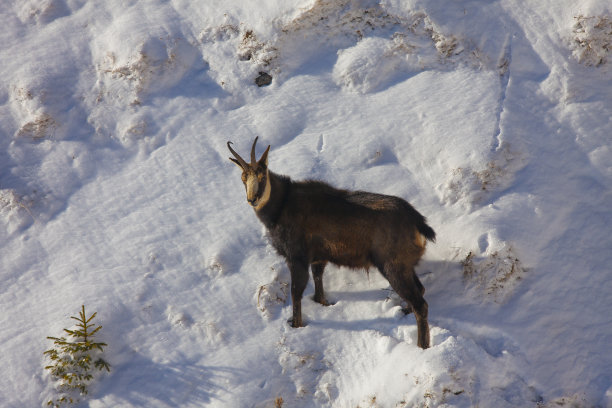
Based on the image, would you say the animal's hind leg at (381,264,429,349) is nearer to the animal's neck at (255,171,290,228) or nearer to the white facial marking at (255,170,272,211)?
the animal's neck at (255,171,290,228)

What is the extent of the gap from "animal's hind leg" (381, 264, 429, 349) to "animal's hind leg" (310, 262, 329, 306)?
1041 mm

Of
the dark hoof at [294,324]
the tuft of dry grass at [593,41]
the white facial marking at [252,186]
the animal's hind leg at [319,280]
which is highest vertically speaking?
the tuft of dry grass at [593,41]

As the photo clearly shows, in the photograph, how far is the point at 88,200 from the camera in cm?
861

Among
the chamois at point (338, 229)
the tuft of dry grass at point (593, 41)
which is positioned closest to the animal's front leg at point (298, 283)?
the chamois at point (338, 229)

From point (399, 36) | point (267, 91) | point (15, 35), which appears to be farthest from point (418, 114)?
point (15, 35)

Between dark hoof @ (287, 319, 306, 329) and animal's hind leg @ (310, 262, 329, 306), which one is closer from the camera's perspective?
dark hoof @ (287, 319, 306, 329)

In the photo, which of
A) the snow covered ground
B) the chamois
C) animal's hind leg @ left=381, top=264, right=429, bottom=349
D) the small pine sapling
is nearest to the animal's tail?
the chamois

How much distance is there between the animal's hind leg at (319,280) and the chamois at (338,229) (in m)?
0.25

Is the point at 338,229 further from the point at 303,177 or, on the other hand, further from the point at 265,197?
the point at 303,177

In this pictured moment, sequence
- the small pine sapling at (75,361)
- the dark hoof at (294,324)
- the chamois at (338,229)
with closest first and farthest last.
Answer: the chamois at (338,229)
the small pine sapling at (75,361)
the dark hoof at (294,324)

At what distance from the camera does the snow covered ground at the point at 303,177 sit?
6543 millimetres

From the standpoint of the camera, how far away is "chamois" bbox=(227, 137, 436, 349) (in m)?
6.47

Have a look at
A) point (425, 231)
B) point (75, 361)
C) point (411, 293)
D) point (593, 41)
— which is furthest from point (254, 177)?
point (593, 41)

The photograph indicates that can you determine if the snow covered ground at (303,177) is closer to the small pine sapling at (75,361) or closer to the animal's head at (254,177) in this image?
the small pine sapling at (75,361)
